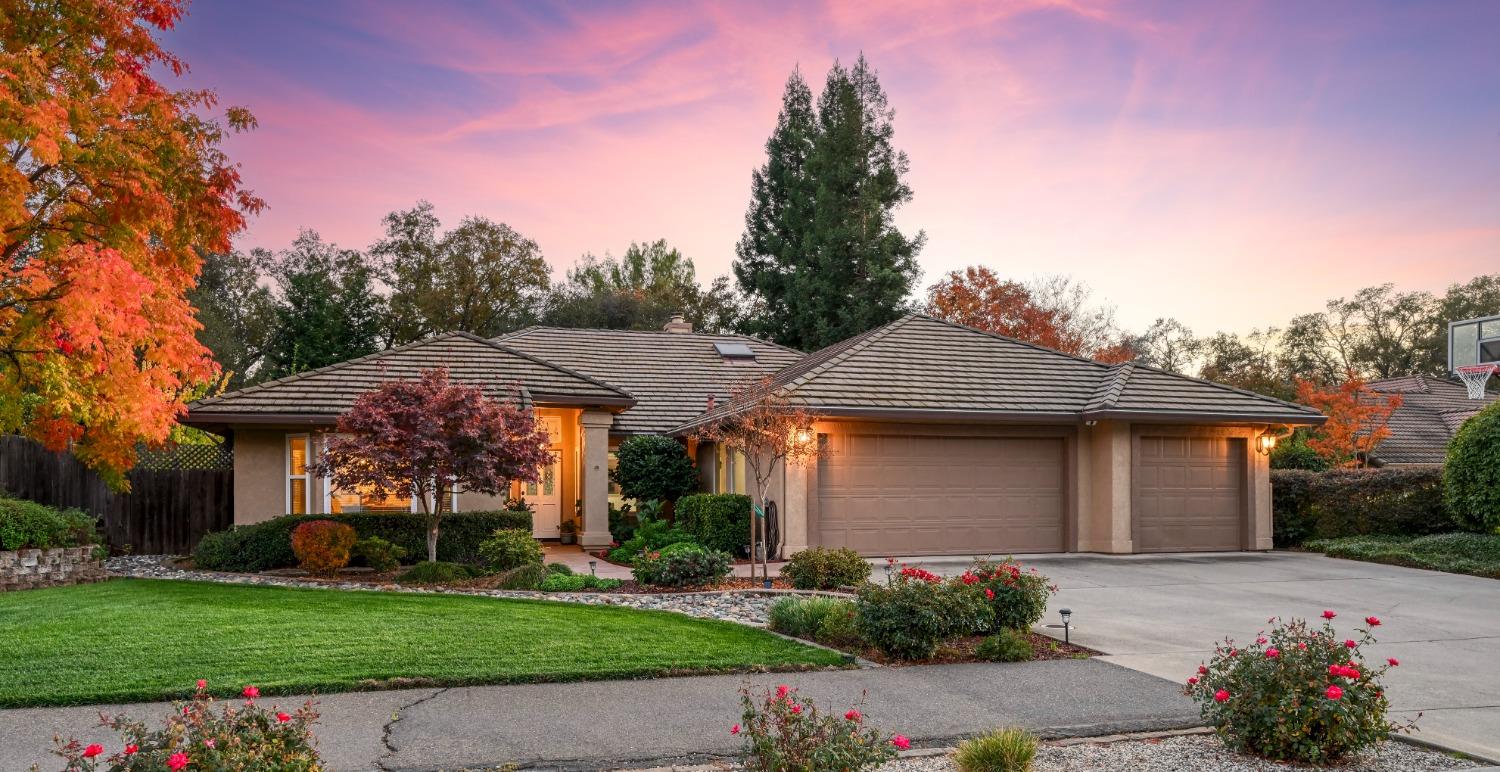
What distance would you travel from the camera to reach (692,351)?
25.4m

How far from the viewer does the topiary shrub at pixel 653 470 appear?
63.1ft

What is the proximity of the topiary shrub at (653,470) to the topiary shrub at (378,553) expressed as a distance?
5733 millimetres

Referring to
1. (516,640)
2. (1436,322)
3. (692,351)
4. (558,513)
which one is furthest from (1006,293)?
(516,640)

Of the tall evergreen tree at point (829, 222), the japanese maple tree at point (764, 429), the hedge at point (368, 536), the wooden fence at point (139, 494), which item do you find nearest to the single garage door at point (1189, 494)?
the japanese maple tree at point (764, 429)

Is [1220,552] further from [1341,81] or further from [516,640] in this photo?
[516,640]

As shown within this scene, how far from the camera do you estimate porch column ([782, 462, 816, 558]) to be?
51.1 ft

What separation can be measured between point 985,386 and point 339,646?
12.3 meters

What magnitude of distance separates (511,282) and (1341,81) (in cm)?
3026

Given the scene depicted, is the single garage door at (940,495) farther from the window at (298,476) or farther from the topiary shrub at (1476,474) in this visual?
the window at (298,476)

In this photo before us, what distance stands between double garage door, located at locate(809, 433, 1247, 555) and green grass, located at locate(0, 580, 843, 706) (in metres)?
7.00

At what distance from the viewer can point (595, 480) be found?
1769 cm

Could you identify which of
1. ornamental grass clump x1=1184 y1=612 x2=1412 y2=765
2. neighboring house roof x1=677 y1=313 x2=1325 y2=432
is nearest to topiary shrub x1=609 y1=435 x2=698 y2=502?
neighboring house roof x1=677 y1=313 x2=1325 y2=432

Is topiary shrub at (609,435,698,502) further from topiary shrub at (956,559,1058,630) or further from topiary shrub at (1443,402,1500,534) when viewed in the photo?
topiary shrub at (1443,402,1500,534)

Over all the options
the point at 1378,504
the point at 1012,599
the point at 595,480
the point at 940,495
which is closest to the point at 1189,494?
the point at 1378,504
